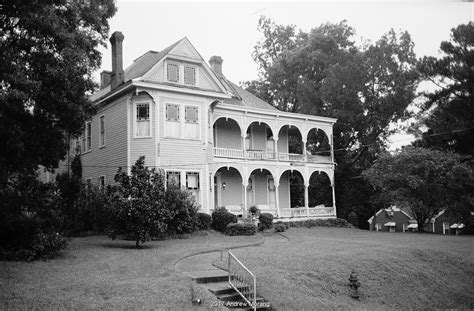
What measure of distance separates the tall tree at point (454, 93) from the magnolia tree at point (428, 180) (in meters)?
1.15

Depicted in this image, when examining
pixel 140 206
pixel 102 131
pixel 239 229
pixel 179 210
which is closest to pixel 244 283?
pixel 140 206

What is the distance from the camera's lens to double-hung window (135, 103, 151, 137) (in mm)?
24077

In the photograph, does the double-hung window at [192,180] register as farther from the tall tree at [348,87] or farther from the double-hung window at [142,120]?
the tall tree at [348,87]

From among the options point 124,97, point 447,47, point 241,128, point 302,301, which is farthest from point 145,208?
point 447,47

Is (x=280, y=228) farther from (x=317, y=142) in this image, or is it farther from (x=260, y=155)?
(x=317, y=142)

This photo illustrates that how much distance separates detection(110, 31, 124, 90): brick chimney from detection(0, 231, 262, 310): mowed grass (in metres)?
12.0

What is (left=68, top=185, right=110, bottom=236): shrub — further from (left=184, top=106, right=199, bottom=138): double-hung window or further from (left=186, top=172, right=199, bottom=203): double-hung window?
(left=184, top=106, right=199, bottom=138): double-hung window

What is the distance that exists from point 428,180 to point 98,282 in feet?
75.0

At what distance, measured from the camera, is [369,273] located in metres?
15.7

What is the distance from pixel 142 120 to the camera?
24.1m

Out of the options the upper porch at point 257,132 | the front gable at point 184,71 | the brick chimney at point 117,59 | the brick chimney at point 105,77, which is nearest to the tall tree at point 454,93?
the upper porch at point 257,132

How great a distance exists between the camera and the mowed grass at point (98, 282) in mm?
10219

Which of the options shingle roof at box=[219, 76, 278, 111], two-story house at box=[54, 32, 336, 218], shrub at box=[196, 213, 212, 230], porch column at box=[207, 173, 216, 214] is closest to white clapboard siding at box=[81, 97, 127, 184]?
two-story house at box=[54, 32, 336, 218]

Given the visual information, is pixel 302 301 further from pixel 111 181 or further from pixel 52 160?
pixel 111 181
